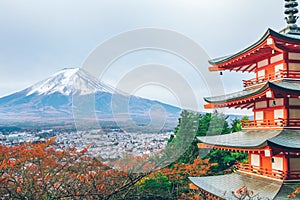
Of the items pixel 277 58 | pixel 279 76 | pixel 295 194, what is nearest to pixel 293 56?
pixel 277 58

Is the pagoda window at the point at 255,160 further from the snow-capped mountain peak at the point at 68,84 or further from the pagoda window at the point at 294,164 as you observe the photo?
the snow-capped mountain peak at the point at 68,84

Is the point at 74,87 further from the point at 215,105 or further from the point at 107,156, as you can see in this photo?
the point at 215,105

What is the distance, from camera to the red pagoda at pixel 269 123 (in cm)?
704

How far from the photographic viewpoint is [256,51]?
27.4 feet

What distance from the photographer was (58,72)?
18.3 metres

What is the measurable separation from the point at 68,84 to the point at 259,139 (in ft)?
39.9

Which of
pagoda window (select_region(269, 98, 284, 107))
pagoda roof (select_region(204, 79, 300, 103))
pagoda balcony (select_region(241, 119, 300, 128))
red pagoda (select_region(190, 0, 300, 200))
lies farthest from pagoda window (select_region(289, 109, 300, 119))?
pagoda roof (select_region(204, 79, 300, 103))

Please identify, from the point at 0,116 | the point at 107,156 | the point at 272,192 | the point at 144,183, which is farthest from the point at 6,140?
the point at 272,192

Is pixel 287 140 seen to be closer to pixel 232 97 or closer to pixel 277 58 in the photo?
pixel 232 97

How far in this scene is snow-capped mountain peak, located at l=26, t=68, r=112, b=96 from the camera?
1504 cm

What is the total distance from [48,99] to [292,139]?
1313 centimetres

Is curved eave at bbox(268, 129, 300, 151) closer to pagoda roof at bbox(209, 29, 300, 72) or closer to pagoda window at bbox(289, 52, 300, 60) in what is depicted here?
pagoda window at bbox(289, 52, 300, 60)

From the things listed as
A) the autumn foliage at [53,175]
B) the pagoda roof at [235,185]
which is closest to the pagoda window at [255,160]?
the pagoda roof at [235,185]

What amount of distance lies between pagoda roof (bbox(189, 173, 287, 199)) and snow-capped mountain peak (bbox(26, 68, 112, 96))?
8251mm
